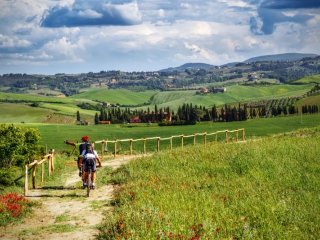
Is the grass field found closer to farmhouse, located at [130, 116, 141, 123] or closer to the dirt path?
the dirt path

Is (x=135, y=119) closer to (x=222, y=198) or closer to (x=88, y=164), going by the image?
(x=88, y=164)

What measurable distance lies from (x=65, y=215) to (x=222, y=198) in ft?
16.9

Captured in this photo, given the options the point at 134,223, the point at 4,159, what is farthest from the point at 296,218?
the point at 4,159

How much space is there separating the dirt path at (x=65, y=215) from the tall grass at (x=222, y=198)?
706mm

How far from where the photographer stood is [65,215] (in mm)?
13883

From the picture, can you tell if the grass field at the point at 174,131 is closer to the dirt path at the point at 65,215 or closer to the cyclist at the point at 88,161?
the cyclist at the point at 88,161

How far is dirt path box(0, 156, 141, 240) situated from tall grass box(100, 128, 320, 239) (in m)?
0.71

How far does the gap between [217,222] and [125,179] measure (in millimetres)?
9502

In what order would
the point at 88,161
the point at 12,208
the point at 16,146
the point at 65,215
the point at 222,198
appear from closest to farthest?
the point at 222,198 → the point at 12,208 → the point at 65,215 → the point at 88,161 → the point at 16,146

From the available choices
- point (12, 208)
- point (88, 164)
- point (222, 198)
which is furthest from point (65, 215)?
point (222, 198)

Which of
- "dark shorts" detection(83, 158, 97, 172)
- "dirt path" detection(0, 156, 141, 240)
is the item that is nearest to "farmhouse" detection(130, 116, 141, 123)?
"dirt path" detection(0, 156, 141, 240)

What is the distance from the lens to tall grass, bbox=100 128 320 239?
1002 centimetres

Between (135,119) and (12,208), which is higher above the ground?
(12,208)

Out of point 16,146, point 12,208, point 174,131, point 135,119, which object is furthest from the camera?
point 135,119
